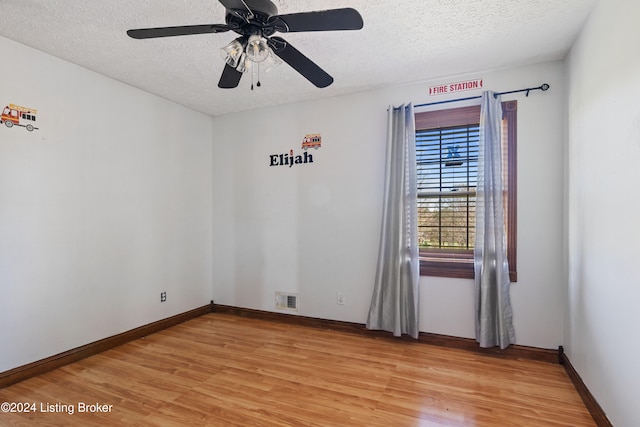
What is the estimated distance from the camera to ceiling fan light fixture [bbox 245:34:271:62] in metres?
1.62

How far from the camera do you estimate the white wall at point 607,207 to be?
5.08 ft

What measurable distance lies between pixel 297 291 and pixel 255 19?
116 inches

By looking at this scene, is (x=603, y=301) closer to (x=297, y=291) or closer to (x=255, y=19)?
(x=255, y=19)

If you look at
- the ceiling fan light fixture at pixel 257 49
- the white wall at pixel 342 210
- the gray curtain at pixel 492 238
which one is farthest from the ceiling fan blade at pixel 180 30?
the gray curtain at pixel 492 238

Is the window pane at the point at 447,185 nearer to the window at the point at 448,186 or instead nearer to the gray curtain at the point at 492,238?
the window at the point at 448,186

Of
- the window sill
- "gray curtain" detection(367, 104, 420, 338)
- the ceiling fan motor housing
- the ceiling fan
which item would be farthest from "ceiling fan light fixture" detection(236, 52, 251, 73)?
the window sill

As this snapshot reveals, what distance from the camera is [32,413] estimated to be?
2.06 m

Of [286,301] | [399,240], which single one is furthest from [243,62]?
[286,301]

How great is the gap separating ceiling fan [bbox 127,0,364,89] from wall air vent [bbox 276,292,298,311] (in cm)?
272

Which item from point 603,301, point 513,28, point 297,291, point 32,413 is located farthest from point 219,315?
point 513,28

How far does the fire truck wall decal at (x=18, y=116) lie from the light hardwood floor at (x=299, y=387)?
1.99 metres

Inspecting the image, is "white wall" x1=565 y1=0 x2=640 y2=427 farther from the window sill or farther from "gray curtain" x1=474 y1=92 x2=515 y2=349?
the window sill

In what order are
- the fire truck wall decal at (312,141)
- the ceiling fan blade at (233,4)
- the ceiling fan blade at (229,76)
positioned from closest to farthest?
the ceiling fan blade at (233,4) → the ceiling fan blade at (229,76) → the fire truck wall decal at (312,141)

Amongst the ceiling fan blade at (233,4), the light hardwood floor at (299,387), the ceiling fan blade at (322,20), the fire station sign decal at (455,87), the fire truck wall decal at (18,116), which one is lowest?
the light hardwood floor at (299,387)
